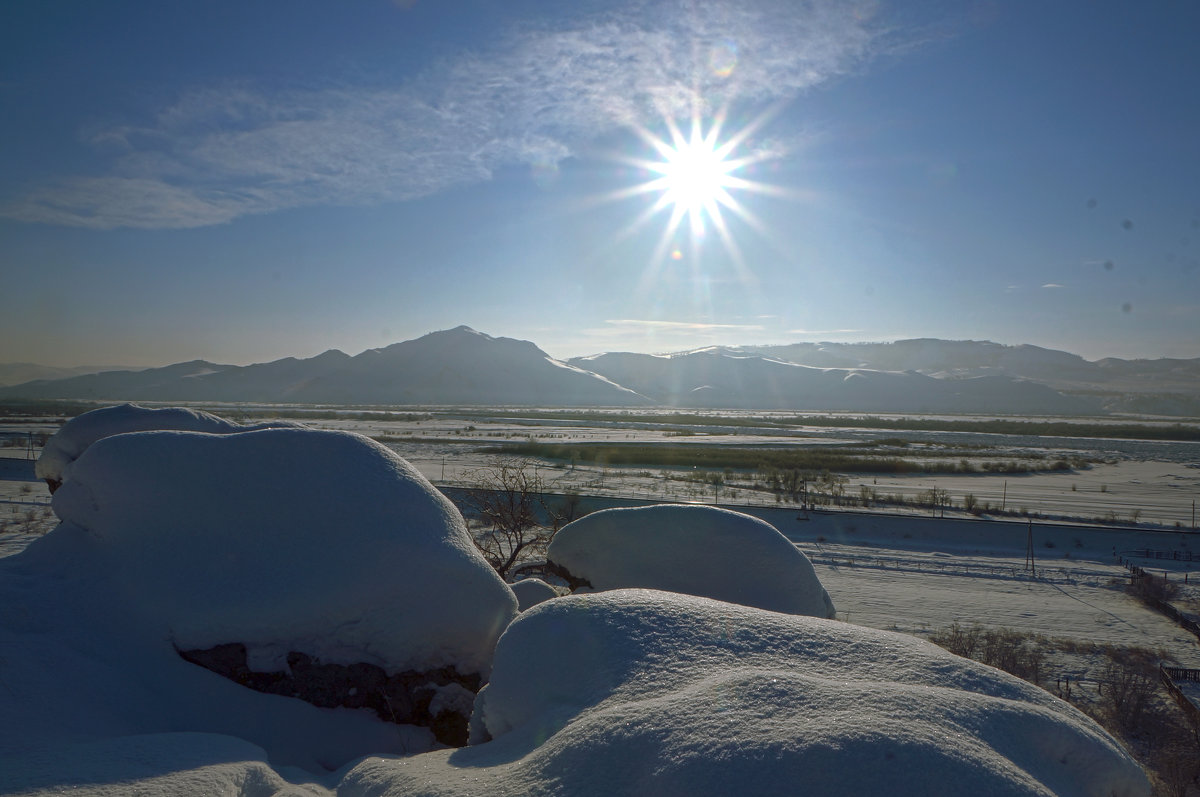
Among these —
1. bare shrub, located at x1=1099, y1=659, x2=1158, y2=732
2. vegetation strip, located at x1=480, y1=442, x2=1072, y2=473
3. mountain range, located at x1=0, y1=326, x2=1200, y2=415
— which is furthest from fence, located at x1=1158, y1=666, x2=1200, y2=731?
mountain range, located at x1=0, y1=326, x2=1200, y2=415

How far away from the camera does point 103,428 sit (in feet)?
29.3

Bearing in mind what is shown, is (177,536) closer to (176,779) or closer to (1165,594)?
(176,779)

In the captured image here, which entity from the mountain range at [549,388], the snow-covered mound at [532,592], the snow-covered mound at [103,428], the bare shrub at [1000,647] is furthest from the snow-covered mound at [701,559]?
the mountain range at [549,388]

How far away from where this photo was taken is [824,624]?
4.47 m

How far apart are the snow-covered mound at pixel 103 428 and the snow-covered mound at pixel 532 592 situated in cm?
362

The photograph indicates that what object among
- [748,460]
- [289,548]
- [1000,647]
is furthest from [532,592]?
[748,460]

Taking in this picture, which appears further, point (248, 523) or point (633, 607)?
point (248, 523)

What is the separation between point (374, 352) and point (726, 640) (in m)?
193

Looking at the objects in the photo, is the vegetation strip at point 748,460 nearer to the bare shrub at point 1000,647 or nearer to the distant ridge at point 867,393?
the bare shrub at point 1000,647

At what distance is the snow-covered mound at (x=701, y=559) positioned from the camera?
738 cm

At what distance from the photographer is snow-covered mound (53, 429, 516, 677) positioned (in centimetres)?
545

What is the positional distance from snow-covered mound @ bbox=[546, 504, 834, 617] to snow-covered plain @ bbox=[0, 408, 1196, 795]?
2.64 meters

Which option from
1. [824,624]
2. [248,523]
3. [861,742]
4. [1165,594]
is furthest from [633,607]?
[1165,594]

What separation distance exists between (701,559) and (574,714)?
155 inches
